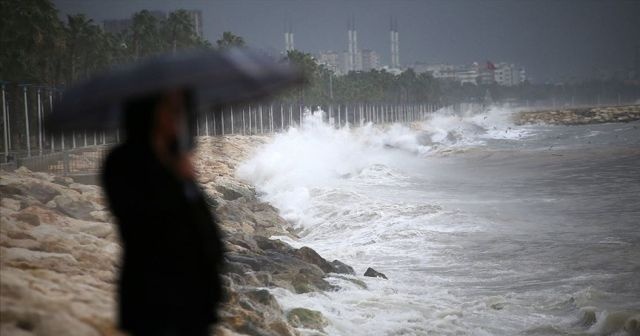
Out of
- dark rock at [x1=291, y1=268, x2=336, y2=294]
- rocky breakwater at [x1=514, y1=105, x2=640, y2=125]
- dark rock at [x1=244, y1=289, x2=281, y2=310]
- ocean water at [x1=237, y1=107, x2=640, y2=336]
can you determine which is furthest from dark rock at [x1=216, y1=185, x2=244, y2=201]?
rocky breakwater at [x1=514, y1=105, x2=640, y2=125]

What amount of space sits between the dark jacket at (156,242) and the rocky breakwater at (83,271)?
254cm

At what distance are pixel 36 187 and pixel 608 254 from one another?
11724 millimetres

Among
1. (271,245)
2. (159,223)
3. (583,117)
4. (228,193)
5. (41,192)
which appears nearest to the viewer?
(159,223)

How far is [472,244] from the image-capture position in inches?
679

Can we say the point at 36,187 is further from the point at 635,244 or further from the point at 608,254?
the point at 635,244

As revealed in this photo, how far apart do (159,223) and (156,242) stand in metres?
0.09

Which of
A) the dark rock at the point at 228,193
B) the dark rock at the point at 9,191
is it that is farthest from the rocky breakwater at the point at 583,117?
the dark rock at the point at 9,191

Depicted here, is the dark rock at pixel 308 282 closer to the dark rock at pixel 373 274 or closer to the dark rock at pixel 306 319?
the dark rock at pixel 373 274

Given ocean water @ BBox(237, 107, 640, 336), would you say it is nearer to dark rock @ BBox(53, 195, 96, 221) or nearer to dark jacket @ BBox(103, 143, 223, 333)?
dark rock @ BBox(53, 195, 96, 221)

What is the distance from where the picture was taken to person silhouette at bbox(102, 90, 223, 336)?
3.13 m

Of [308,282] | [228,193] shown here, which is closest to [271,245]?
[308,282]

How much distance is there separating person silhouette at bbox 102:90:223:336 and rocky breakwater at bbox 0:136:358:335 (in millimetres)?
2548

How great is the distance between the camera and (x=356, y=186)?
109ft

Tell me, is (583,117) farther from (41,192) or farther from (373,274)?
(41,192)
